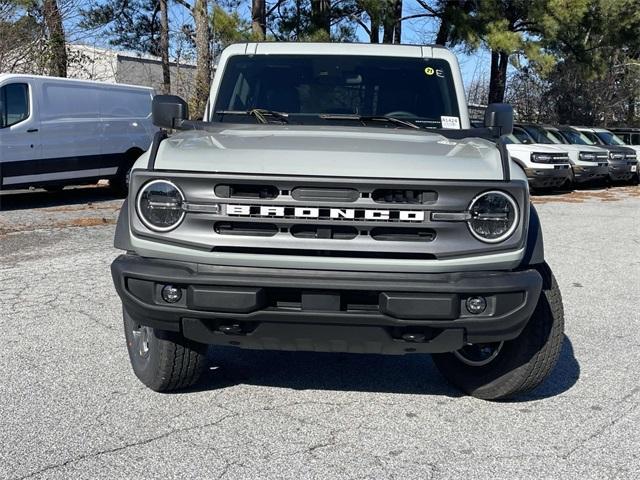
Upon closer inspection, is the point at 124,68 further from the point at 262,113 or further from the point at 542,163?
the point at 262,113

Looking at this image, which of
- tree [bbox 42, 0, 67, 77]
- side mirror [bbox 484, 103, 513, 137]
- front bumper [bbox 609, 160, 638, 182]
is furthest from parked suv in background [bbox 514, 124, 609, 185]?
side mirror [bbox 484, 103, 513, 137]

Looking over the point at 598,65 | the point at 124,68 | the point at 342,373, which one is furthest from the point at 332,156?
the point at 124,68

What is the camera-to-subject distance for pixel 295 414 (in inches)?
161

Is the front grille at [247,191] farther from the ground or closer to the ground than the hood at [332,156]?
closer to the ground

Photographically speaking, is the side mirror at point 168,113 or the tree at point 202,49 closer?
the side mirror at point 168,113

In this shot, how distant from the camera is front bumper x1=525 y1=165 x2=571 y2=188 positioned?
17781 millimetres

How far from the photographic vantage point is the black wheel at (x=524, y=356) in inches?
159

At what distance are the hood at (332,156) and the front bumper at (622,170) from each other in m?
18.5

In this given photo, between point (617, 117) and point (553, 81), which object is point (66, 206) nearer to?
point (553, 81)

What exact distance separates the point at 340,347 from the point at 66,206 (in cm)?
1076

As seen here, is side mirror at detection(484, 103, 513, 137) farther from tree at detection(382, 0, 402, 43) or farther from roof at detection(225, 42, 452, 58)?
tree at detection(382, 0, 402, 43)

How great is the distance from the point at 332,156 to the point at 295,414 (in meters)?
1.42

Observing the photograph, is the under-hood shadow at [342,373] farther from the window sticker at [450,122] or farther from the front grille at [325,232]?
the window sticker at [450,122]

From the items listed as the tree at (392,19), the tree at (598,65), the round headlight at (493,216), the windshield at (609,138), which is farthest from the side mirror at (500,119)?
the windshield at (609,138)
